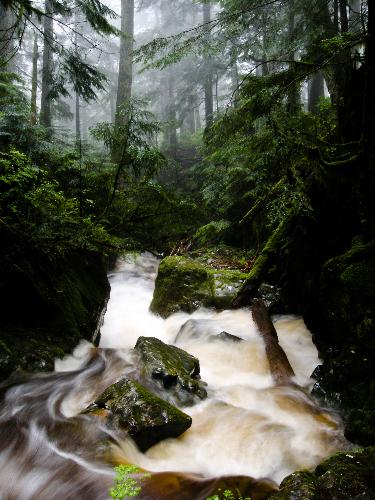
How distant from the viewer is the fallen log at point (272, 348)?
16.8 feet

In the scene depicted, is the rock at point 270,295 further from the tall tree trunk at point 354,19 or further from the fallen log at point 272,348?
the tall tree trunk at point 354,19

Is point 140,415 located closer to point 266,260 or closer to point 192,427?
point 192,427

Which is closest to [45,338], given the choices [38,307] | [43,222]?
[38,307]

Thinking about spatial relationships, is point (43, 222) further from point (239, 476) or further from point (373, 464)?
point (373, 464)

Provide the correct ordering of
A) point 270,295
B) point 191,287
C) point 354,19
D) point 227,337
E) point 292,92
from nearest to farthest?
point 292,92 < point 227,337 < point 270,295 < point 191,287 < point 354,19

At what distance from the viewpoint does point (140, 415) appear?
143 inches

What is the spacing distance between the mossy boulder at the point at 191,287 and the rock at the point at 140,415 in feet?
13.2

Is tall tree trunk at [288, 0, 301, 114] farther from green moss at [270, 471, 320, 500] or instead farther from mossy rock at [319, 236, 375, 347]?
green moss at [270, 471, 320, 500]

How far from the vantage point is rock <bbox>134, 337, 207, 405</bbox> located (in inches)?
181

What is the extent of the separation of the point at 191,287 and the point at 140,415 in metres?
4.70

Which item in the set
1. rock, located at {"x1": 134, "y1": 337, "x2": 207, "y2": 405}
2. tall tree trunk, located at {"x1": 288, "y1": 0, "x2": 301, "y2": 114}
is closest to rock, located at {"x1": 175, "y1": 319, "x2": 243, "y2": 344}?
rock, located at {"x1": 134, "y1": 337, "x2": 207, "y2": 405}

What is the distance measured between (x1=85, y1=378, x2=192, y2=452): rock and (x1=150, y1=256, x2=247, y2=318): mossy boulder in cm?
402

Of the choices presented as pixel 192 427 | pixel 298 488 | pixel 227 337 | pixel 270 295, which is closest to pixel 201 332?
pixel 227 337

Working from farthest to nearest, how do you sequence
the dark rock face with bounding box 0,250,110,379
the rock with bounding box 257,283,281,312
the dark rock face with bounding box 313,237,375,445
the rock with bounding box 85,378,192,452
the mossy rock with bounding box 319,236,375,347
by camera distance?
the rock with bounding box 257,283,281,312, the dark rock face with bounding box 0,250,110,379, the mossy rock with bounding box 319,236,375,347, the dark rock face with bounding box 313,237,375,445, the rock with bounding box 85,378,192,452
